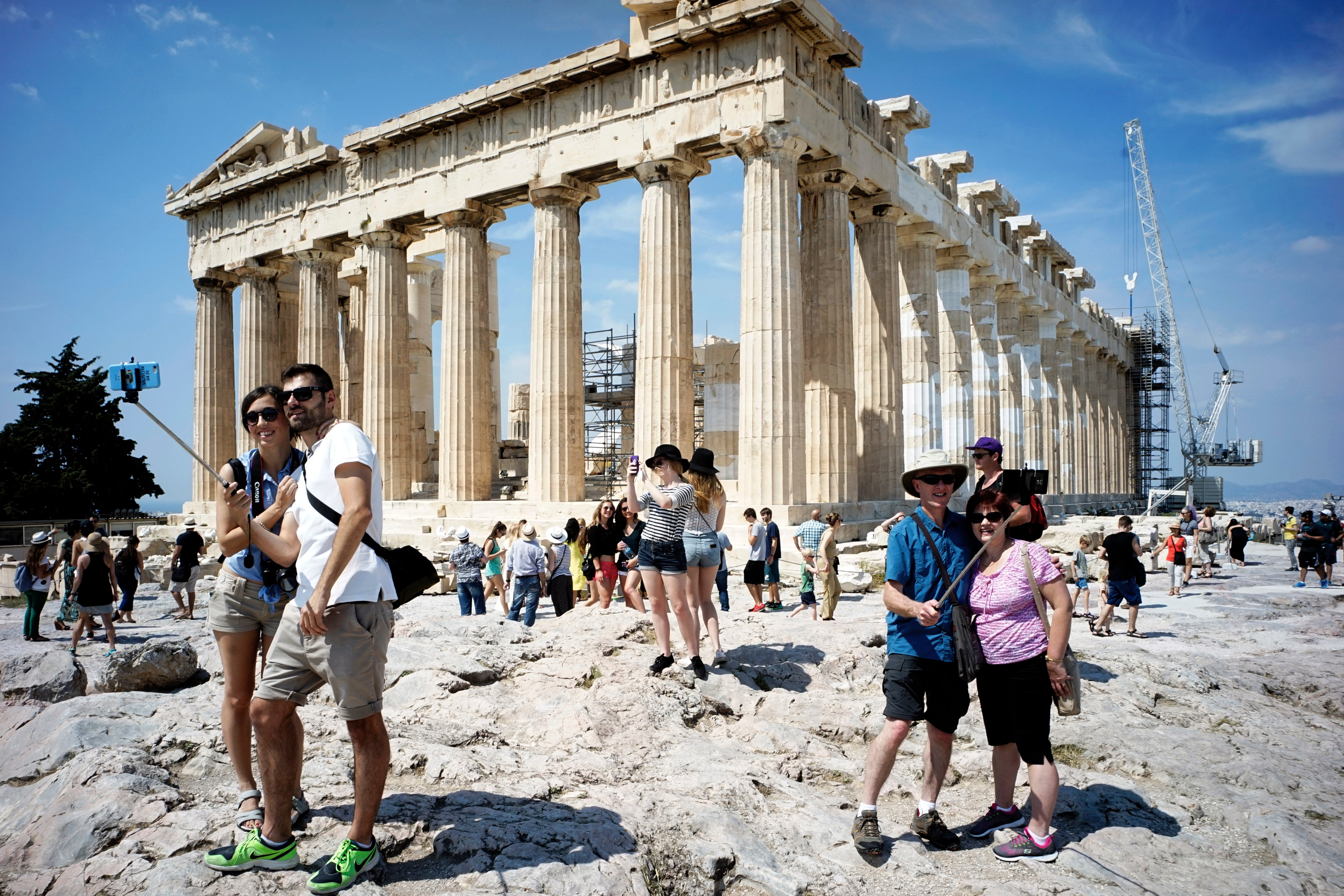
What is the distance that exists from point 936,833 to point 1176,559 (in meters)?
12.8

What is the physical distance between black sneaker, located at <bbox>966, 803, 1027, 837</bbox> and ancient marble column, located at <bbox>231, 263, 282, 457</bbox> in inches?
1117

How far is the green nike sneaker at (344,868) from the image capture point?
141 inches

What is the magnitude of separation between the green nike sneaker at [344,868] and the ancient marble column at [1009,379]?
30.5 m

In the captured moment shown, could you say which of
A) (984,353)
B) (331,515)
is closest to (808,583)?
(331,515)

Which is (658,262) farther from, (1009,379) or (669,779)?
(1009,379)

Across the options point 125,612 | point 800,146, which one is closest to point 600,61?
point 800,146

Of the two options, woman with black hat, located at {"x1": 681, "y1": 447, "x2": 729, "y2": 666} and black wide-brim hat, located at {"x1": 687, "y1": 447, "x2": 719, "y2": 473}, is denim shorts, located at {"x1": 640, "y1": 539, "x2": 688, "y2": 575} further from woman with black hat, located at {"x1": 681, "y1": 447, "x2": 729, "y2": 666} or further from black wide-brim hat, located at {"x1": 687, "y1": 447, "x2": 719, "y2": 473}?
black wide-brim hat, located at {"x1": 687, "y1": 447, "x2": 719, "y2": 473}

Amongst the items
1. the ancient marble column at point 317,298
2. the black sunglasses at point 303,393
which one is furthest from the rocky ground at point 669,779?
the ancient marble column at point 317,298

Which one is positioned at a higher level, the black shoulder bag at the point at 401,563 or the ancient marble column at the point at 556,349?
the ancient marble column at the point at 556,349

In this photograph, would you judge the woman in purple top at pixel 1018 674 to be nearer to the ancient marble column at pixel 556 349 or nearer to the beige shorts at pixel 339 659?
the beige shorts at pixel 339 659

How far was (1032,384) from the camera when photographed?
34.1 meters

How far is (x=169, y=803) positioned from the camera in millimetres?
4297

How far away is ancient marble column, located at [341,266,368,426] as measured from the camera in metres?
30.2

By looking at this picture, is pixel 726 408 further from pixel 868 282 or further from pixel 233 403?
pixel 233 403
